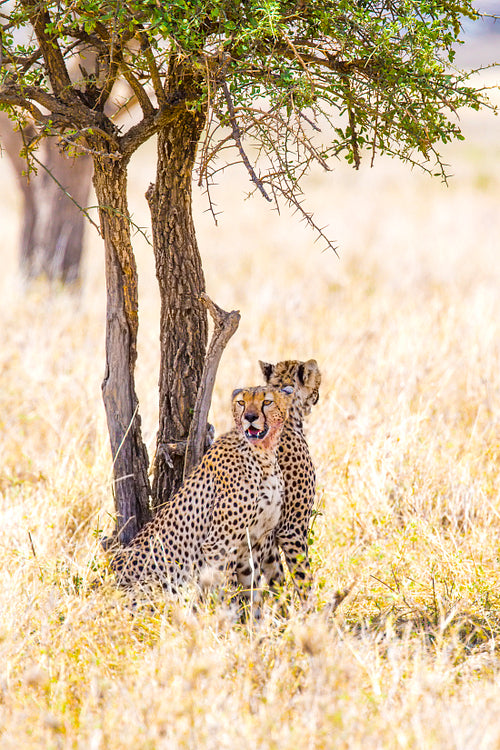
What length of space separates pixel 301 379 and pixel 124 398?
2.61ft

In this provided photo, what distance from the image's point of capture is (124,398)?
3801 millimetres

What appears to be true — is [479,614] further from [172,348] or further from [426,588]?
[172,348]

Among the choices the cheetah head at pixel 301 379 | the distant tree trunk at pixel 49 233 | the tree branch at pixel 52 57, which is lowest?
the cheetah head at pixel 301 379

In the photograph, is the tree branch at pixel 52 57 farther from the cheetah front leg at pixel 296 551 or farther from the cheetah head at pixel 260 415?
the cheetah front leg at pixel 296 551

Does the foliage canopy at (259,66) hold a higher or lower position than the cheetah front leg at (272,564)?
higher

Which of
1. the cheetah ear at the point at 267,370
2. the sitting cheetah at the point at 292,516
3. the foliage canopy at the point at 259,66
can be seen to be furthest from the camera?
the cheetah ear at the point at 267,370

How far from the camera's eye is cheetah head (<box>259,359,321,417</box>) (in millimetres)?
3803

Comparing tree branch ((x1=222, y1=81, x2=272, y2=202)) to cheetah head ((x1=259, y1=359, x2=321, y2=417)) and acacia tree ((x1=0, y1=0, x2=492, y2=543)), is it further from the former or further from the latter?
cheetah head ((x1=259, y1=359, x2=321, y2=417))

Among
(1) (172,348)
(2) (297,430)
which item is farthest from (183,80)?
(2) (297,430)

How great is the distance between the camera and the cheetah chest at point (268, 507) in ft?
10.8

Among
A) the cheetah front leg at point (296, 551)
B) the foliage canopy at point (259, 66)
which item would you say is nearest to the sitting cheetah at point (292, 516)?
the cheetah front leg at point (296, 551)

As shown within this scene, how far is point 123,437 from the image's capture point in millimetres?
3777

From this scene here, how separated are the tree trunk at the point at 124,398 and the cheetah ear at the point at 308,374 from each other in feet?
2.46

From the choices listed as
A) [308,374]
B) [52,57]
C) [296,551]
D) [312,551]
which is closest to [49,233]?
[52,57]
